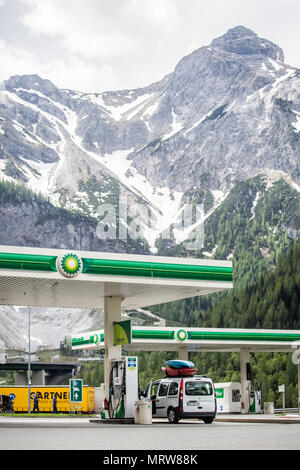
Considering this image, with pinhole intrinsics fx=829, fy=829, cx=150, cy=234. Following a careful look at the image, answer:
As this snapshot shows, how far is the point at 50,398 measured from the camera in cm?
5375

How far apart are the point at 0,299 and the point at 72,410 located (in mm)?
21646

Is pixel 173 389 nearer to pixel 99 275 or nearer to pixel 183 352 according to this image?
pixel 99 275

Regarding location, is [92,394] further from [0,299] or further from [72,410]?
[0,299]

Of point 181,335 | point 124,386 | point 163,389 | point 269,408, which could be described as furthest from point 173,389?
point 269,408

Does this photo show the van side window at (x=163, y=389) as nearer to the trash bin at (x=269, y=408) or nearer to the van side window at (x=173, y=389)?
the van side window at (x=173, y=389)

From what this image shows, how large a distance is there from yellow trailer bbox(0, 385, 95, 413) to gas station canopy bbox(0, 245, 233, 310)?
2139 cm

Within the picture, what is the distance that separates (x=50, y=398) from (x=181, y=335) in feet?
40.1

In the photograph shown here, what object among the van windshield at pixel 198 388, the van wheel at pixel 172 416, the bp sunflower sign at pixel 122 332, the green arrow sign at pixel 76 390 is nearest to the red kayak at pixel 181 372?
the van windshield at pixel 198 388

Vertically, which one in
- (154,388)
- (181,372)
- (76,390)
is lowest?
(76,390)

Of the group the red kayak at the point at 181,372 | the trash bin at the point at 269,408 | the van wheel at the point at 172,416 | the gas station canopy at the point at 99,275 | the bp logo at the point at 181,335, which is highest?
the gas station canopy at the point at 99,275

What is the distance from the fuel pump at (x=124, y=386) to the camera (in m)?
27.6

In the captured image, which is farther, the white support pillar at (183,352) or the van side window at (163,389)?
the white support pillar at (183,352)

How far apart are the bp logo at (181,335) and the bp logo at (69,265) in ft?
64.5

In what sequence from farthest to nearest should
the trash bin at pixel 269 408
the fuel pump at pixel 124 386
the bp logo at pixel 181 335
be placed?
the trash bin at pixel 269 408 < the bp logo at pixel 181 335 < the fuel pump at pixel 124 386
